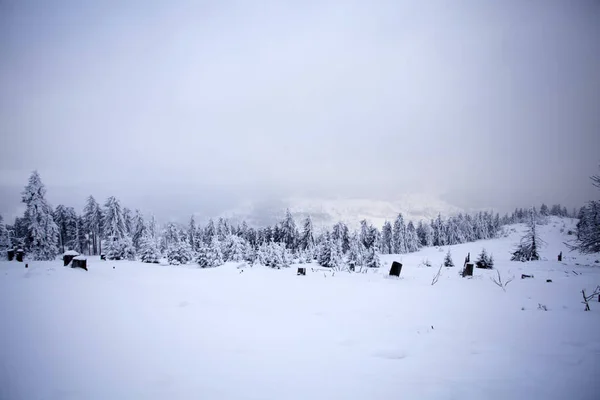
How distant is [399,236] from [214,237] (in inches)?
2109

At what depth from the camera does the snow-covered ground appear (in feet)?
9.20

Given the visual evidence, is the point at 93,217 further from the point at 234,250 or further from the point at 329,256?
the point at 329,256

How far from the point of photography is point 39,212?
90.5 ft

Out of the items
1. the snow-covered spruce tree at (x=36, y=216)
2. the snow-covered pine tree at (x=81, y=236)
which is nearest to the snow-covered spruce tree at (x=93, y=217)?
the snow-covered pine tree at (x=81, y=236)

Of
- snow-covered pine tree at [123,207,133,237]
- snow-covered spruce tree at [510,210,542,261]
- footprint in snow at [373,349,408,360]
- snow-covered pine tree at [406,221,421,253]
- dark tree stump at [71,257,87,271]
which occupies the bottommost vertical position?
snow-covered pine tree at [406,221,421,253]

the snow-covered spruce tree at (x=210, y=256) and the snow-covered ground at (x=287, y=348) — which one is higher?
the snow-covered ground at (x=287, y=348)

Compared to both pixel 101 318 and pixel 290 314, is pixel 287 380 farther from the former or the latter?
pixel 101 318

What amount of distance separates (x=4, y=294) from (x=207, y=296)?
5.05 meters

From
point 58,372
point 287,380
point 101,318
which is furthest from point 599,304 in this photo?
point 101,318

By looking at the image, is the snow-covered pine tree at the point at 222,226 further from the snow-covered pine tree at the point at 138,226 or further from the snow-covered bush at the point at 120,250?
the snow-covered bush at the point at 120,250

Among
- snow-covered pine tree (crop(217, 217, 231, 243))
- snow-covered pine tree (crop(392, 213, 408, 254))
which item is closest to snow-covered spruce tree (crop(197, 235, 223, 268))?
snow-covered pine tree (crop(217, 217, 231, 243))

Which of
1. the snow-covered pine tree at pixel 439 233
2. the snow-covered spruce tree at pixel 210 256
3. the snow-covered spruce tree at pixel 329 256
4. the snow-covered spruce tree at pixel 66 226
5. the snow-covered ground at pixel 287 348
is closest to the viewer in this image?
the snow-covered ground at pixel 287 348

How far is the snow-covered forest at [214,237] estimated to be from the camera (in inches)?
1090

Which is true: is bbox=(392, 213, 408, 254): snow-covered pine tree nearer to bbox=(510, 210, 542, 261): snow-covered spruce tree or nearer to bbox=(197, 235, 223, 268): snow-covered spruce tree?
bbox=(510, 210, 542, 261): snow-covered spruce tree
